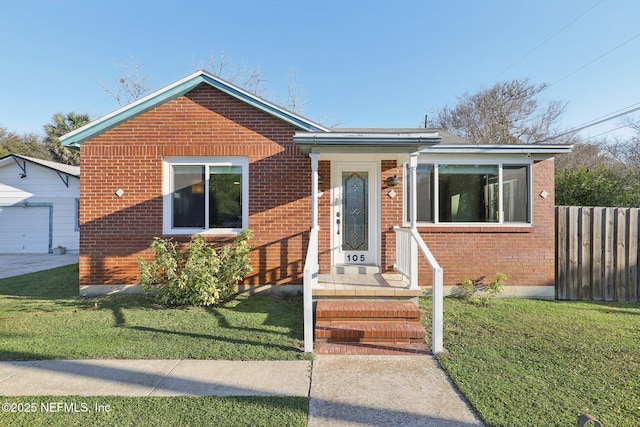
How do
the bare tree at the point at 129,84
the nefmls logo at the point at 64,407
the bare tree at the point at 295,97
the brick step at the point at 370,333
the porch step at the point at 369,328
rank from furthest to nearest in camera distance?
the bare tree at the point at 295,97
the bare tree at the point at 129,84
the brick step at the point at 370,333
the porch step at the point at 369,328
the nefmls logo at the point at 64,407

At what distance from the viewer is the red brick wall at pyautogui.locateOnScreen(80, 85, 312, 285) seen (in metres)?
6.92

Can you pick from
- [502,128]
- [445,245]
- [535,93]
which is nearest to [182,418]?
[445,245]

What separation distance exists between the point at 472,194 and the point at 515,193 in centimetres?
95

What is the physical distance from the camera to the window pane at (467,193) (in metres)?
7.33

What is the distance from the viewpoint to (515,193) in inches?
289

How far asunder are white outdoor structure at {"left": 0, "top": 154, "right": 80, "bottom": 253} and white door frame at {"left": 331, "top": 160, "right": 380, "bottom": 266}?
46.0 feet

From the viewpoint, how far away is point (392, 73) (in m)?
18.4

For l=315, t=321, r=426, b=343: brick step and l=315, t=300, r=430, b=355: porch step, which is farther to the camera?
l=315, t=321, r=426, b=343: brick step

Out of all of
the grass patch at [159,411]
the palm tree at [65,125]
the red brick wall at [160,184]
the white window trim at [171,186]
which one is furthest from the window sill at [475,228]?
the palm tree at [65,125]

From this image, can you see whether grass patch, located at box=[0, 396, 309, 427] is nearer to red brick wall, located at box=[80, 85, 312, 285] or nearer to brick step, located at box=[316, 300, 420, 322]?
brick step, located at box=[316, 300, 420, 322]

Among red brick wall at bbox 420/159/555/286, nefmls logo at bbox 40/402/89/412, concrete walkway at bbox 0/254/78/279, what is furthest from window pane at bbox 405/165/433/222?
concrete walkway at bbox 0/254/78/279

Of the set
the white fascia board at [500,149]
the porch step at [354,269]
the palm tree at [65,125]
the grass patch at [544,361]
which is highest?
the palm tree at [65,125]

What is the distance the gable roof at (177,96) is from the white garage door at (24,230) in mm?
11621

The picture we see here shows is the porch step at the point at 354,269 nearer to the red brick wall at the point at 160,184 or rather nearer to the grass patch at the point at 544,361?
the red brick wall at the point at 160,184
